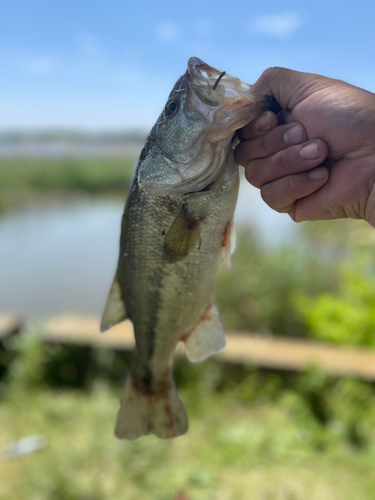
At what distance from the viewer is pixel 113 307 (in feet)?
5.69

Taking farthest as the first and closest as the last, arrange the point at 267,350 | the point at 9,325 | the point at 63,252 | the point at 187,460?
the point at 63,252, the point at 9,325, the point at 267,350, the point at 187,460

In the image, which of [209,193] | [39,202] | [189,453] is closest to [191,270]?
[209,193]

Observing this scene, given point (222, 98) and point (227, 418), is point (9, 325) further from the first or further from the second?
point (222, 98)

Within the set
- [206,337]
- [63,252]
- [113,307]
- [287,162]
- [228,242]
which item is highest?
[287,162]

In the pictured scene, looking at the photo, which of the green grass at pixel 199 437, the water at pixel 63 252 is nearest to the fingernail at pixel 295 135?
the green grass at pixel 199 437

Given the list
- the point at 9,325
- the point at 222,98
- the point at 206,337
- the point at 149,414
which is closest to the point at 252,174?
the point at 222,98

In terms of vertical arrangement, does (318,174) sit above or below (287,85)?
below

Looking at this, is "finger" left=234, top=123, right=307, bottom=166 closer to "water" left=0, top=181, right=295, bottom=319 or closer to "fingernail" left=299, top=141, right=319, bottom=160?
"fingernail" left=299, top=141, right=319, bottom=160

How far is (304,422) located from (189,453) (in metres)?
1.15

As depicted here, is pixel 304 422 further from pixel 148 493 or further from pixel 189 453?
pixel 148 493

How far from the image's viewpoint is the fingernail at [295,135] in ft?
4.63

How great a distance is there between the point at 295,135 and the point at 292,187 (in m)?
0.19

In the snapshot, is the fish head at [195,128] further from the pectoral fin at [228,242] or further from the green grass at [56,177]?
the green grass at [56,177]

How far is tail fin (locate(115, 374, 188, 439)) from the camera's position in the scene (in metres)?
1.74
